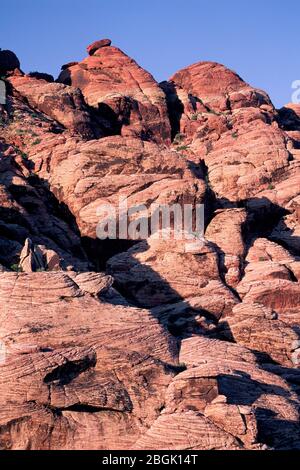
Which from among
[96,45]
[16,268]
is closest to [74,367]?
[16,268]

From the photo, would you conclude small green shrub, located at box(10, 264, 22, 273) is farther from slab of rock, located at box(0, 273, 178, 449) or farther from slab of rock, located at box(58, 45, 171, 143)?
slab of rock, located at box(58, 45, 171, 143)

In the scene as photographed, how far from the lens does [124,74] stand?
79750 millimetres

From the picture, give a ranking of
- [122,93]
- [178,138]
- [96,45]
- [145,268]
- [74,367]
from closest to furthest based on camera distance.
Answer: [74,367], [145,268], [178,138], [122,93], [96,45]

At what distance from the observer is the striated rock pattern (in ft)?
98.7

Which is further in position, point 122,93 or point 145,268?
point 122,93

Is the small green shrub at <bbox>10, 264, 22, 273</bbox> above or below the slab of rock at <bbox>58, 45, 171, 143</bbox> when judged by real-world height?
below

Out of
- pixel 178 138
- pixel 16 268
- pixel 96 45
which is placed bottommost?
pixel 16 268

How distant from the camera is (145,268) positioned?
47.8 m

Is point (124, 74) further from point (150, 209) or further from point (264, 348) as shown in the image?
point (264, 348)

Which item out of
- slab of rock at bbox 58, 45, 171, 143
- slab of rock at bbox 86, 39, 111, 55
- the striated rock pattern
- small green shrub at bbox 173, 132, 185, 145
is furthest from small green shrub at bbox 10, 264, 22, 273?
slab of rock at bbox 86, 39, 111, 55

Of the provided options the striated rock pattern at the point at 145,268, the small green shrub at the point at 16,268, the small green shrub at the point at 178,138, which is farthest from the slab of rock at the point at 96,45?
the small green shrub at the point at 16,268

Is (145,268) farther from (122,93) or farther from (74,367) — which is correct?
(122,93)

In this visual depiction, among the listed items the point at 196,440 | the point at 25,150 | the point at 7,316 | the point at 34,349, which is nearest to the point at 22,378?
the point at 34,349

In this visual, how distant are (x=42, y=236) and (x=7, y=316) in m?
16.5
